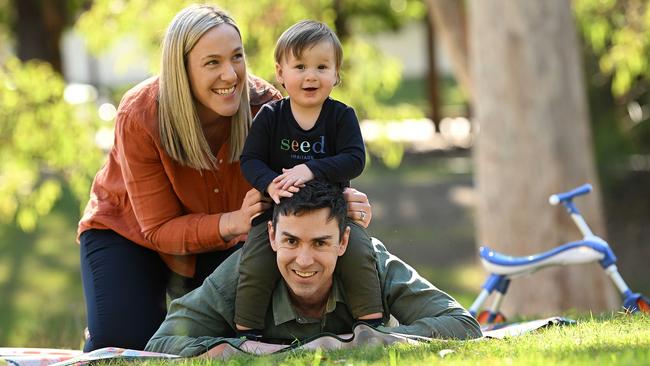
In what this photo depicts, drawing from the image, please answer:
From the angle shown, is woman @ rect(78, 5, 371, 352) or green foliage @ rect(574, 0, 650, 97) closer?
woman @ rect(78, 5, 371, 352)

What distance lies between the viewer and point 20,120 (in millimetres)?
12359

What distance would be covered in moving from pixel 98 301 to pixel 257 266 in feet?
4.52

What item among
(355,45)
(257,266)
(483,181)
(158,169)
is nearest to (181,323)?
(257,266)

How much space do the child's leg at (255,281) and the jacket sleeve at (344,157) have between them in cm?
36

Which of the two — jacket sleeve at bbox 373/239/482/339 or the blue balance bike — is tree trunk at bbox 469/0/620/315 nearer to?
the blue balance bike

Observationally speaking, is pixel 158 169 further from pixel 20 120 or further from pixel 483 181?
pixel 20 120

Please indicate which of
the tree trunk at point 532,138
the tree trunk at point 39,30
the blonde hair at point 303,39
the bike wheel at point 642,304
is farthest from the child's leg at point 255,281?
the tree trunk at point 39,30

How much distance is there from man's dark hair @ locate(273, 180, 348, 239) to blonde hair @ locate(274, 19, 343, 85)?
53 centimetres

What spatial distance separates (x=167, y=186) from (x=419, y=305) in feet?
4.39

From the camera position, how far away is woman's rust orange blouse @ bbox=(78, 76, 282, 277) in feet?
18.1

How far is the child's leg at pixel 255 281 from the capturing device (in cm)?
485

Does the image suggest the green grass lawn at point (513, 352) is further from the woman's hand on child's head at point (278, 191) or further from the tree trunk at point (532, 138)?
the tree trunk at point (532, 138)

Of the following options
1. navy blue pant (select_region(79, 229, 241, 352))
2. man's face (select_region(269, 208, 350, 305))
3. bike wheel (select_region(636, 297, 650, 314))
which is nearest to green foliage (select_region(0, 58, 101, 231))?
navy blue pant (select_region(79, 229, 241, 352))

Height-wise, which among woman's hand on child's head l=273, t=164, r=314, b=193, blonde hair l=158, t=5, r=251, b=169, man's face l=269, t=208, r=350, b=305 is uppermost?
blonde hair l=158, t=5, r=251, b=169
